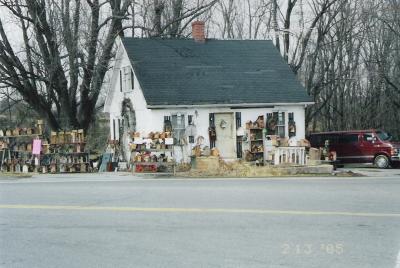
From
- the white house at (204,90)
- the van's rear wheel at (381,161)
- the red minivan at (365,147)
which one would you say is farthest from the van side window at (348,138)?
the white house at (204,90)

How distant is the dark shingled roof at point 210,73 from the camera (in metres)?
27.7

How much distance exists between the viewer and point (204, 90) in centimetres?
2800

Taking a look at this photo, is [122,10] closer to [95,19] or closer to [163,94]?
[95,19]

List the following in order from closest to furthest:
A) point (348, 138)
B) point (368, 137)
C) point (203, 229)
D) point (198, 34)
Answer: point (203, 229) → point (368, 137) → point (348, 138) → point (198, 34)

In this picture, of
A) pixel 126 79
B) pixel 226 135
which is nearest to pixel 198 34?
pixel 126 79

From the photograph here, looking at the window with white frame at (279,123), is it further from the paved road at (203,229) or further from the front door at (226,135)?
the paved road at (203,229)

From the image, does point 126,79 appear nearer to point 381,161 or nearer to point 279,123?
point 279,123

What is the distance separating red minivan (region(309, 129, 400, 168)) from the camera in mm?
28109

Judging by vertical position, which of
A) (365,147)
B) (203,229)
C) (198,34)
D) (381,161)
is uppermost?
(198,34)

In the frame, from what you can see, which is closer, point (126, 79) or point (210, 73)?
point (210, 73)

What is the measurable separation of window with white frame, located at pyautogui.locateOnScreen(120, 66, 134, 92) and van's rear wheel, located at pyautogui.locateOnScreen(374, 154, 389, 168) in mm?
12359

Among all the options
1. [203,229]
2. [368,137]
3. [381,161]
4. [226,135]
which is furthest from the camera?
[368,137]

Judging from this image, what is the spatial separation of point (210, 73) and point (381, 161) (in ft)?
30.2

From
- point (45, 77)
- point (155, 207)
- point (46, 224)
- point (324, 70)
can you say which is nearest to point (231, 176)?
point (155, 207)
